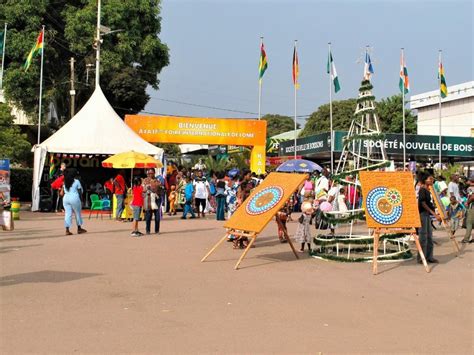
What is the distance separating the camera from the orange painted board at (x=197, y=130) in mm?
29766

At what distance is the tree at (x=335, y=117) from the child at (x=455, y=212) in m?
44.6

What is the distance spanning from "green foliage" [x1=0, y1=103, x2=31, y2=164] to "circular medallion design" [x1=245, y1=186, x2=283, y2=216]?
66.9 feet

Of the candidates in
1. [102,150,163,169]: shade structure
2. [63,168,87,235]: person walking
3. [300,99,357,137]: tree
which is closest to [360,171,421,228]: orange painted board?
[63,168,87,235]: person walking

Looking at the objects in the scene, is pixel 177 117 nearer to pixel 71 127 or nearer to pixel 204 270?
pixel 71 127

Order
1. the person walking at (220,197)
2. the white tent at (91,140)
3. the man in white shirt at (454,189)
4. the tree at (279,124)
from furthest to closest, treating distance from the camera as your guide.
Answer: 1. the tree at (279,124)
2. the white tent at (91,140)
3. the person walking at (220,197)
4. the man in white shirt at (454,189)

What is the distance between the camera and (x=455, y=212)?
720 inches

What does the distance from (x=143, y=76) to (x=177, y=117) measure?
11906mm

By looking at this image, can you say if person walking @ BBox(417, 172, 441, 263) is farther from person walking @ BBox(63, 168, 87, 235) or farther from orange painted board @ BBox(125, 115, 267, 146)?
orange painted board @ BBox(125, 115, 267, 146)

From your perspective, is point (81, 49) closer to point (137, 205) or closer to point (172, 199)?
point (172, 199)

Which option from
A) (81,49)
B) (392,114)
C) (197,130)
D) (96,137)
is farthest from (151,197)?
(392,114)

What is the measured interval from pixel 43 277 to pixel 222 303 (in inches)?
129

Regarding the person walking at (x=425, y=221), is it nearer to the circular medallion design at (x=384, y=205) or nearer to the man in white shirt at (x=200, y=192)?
the circular medallion design at (x=384, y=205)

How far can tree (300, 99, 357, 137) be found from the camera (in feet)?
209

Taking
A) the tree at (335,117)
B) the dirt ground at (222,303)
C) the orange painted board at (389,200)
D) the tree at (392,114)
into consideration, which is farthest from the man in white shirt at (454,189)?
the tree at (335,117)
